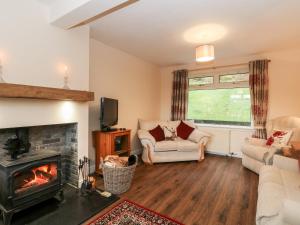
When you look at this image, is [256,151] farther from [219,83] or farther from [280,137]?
[219,83]

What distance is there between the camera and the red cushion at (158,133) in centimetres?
392

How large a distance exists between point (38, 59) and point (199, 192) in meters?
2.73

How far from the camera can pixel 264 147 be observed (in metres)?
3.12

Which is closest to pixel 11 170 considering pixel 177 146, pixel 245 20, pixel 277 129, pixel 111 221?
pixel 111 221

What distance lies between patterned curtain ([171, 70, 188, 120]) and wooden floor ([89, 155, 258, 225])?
63.1 inches

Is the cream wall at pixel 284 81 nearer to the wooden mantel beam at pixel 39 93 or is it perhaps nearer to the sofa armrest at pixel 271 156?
the sofa armrest at pixel 271 156

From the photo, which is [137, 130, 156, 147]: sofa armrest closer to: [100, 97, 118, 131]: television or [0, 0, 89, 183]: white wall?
[100, 97, 118, 131]: television

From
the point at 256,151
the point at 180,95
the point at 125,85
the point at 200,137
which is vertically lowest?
the point at 256,151

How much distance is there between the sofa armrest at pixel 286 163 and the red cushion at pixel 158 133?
2.20 metres

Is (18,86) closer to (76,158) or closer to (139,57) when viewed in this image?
(76,158)

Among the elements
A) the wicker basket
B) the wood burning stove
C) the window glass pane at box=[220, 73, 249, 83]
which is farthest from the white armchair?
the wood burning stove

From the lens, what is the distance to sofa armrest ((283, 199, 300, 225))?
1178 millimetres

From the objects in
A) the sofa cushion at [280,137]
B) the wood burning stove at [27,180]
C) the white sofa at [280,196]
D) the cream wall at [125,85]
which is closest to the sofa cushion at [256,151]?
the sofa cushion at [280,137]

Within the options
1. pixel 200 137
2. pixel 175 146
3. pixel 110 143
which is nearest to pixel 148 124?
pixel 175 146
